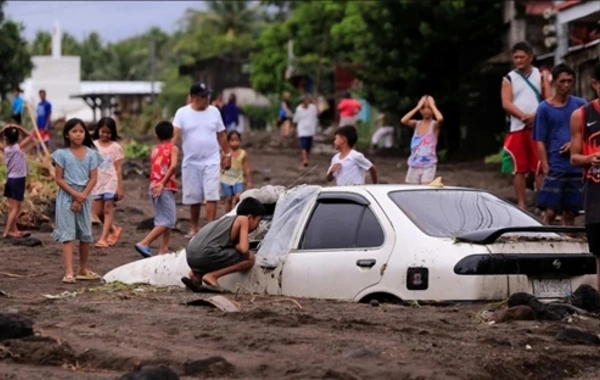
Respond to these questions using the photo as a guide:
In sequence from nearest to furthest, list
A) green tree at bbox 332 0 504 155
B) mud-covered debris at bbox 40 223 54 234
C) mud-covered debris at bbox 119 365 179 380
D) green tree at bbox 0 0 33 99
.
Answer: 1. mud-covered debris at bbox 119 365 179 380
2. mud-covered debris at bbox 40 223 54 234
3. green tree at bbox 332 0 504 155
4. green tree at bbox 0 0 33 99

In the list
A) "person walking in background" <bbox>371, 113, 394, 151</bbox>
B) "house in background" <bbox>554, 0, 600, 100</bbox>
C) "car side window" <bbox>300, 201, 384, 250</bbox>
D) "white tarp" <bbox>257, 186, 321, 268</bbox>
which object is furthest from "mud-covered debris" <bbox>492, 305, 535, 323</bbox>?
"person walking in background" <bbox>371, 113, 394, 151</bbox>

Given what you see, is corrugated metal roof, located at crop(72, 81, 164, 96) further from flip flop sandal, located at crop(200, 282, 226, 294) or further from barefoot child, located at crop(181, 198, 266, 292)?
flip flop sandal, located at crop(200, 282, 226, 294)

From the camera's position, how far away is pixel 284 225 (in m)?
10.7

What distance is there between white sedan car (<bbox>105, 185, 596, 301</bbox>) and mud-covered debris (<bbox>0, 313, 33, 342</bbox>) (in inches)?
110

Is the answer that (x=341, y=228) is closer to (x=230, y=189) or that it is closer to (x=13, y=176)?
(x=13, y=176)

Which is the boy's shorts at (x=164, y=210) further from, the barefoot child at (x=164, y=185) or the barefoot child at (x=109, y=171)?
the barefoot child at (x=109, y=171)

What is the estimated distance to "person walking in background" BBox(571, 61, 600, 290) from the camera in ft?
31.0

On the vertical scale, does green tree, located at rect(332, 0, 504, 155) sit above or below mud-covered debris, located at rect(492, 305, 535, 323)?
above

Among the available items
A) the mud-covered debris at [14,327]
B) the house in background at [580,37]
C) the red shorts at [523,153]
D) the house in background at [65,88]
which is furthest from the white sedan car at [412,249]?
the house in background at [65,88]

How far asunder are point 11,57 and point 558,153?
49.6 metres

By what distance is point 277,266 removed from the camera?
1055 centimetres

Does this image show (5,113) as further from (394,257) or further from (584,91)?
(394,257)

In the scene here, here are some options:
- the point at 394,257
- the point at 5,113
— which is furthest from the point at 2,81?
the point at 394,257

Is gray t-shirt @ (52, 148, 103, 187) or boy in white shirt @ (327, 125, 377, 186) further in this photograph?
boy in white shirt @ (327, 125, 377, 186)
